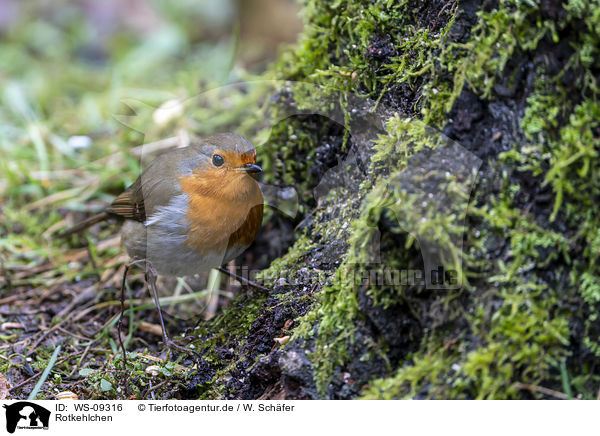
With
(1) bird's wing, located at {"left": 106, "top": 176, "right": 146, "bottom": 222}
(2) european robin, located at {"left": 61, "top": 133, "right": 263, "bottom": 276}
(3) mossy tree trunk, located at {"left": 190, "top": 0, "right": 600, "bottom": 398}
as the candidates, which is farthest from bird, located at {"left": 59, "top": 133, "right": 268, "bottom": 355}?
(3) mossy tree trunk, located at {"left": 190, "top": 0, "right": 600, "bottom": 398}

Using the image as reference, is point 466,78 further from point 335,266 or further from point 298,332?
point 298,332

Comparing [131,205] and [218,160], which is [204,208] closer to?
[218,160]

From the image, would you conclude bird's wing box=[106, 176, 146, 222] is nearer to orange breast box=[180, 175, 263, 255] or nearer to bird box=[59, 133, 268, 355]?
bird box=[59, 133, 268, 355]

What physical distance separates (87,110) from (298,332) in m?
4.02

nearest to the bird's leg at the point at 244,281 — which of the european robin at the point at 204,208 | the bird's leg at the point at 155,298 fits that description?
the european robin at the point at 204,208

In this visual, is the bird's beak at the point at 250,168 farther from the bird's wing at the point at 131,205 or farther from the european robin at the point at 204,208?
the bird's wing at the point at 131,205

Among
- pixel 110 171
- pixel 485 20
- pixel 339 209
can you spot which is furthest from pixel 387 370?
pixel 110 171
